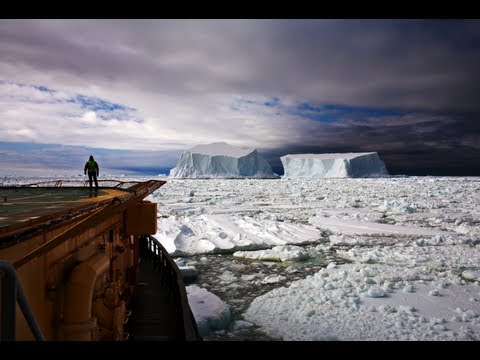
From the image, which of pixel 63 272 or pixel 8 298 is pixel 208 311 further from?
pixel 8 298

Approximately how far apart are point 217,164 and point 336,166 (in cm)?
3869

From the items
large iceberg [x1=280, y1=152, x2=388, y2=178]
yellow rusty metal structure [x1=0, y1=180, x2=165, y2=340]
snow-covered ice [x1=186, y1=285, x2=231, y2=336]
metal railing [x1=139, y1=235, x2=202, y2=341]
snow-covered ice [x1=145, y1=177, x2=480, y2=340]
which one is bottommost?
snow-covered ice [x1=186, y1=285, x2=231, y2=336]

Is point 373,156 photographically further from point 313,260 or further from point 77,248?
point 77,248

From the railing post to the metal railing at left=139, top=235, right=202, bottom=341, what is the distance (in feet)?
13.2

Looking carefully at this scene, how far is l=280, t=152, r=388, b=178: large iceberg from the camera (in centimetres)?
9888

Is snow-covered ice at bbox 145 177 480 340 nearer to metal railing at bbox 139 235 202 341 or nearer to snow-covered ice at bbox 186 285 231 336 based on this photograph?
snow-covered ice at bbox 186 285 231 336

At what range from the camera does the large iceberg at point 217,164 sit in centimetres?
10012

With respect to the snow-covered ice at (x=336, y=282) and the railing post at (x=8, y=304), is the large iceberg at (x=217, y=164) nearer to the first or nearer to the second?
the snow-covered ice at (x=336, y=282)

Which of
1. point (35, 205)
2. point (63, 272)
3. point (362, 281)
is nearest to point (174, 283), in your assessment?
point (35, 205)

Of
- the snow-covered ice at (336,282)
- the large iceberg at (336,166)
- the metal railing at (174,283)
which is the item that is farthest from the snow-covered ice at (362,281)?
the large iceberg at (336,166)

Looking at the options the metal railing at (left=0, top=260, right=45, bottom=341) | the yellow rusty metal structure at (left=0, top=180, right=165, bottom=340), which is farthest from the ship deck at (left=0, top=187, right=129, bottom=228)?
the metal railing at (left=0, top=260, right=45, bottom=341)
